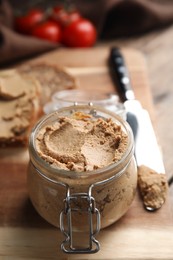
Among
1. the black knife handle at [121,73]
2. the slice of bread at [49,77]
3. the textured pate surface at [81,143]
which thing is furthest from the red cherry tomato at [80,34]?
the textured pate surface at [81,143]

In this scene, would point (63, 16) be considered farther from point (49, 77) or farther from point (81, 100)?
point (81, 100)

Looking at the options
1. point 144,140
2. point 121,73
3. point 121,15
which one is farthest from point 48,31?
point 144,140

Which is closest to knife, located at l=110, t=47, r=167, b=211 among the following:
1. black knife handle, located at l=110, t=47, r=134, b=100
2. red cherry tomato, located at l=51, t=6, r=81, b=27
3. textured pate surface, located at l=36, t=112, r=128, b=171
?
black knife handle, located at l=110, t=47, r=134, b=100

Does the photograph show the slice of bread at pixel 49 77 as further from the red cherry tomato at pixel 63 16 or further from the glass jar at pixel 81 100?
the red cherry tomato at pixel 63 16

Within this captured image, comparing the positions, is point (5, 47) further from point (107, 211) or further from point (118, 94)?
point (107, 211)

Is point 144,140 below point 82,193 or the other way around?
below

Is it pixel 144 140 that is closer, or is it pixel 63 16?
pixel 144 140
